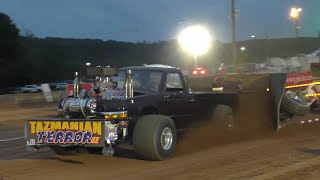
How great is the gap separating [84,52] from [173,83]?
4370 inches

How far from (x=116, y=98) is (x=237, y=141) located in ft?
12.9

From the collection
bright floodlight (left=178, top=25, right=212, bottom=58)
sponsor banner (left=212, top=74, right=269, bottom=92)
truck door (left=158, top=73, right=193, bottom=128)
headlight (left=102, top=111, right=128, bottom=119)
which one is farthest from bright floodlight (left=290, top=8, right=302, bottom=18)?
headlight (left=102, top=111, right=128, bottom=119)

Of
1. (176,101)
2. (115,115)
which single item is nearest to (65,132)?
(115,115)

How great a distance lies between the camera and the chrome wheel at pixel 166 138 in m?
10.2

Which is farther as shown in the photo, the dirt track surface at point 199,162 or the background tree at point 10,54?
the background tree at point 10,54

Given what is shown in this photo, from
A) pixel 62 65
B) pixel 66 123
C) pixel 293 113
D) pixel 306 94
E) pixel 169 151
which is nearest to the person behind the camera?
pixel 66 123

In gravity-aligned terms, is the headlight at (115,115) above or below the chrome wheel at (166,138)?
above

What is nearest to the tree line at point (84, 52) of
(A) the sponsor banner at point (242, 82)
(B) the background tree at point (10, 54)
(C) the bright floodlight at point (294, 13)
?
(B) the background tree at point (10, 54)

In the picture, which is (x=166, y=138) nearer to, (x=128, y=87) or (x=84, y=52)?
(x=128, y=87)

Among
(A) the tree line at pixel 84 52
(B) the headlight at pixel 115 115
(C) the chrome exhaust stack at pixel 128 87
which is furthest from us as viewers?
(A) the tree line at pixel 84 52

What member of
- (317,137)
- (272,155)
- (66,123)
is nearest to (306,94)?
(317,137)

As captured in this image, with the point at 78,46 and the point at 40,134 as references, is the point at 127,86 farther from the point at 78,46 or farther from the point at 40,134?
the point at 78,46

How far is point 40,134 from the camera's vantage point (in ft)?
32.6

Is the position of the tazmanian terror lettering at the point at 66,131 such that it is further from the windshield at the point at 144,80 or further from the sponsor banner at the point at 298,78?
the sponsor banner at the point at 298,78
